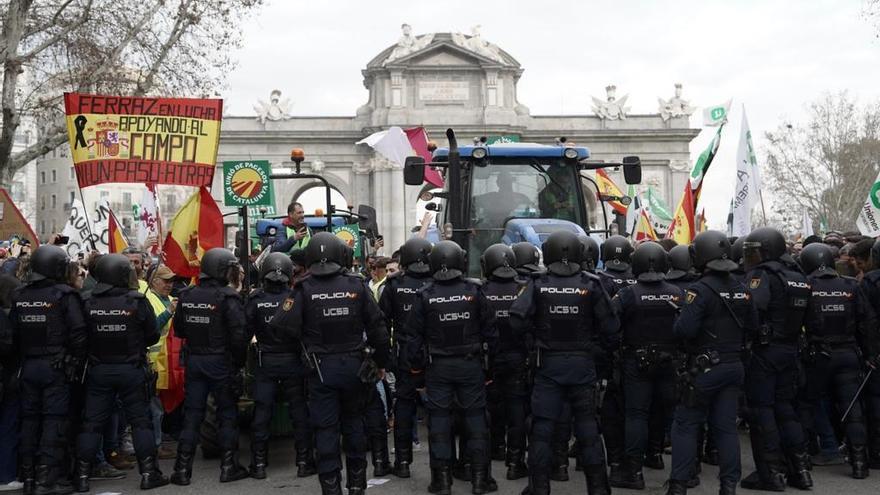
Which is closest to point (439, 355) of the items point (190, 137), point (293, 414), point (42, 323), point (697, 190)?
point (293, 414)

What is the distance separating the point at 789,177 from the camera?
45.8m

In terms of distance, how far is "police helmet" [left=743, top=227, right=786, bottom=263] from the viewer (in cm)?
878

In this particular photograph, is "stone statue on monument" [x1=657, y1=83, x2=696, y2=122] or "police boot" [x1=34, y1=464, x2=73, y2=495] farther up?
"stone statue on monument" [x1=657, y1=83, x2=696, y2=122]

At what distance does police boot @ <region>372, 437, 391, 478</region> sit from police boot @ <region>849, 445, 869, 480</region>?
13.7ft

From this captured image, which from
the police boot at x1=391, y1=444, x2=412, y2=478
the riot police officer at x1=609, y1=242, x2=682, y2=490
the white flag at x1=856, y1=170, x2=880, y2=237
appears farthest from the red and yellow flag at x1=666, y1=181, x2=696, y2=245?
the police boot at x1=391, y1=444, x2=412, y2=478

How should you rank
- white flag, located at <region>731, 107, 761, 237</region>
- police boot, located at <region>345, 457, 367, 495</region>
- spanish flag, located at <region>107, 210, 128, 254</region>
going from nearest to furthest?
police boot, located at <region>345, 457, 367, 495</region> → spanish flag, located at <region>107, 210, 128, 254</region> → white flag, located at <region>731, 107, 761, 237</region>

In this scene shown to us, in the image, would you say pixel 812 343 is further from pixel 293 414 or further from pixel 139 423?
pixel 139 423

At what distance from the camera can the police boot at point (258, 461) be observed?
9.25 meters

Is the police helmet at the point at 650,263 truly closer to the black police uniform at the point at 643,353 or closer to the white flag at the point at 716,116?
the black police uniform at the point at 643,353

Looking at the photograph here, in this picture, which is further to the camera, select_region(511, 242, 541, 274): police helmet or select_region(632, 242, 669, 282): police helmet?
select_region(511, 242, 541, 274): police helmet

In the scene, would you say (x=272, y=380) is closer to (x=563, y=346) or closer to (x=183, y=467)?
(x=183, y=467)

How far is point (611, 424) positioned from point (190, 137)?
18.1ft

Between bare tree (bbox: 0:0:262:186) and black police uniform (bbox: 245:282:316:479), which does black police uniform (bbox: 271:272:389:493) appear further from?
bare tree (bbox: 0:0:262:186)

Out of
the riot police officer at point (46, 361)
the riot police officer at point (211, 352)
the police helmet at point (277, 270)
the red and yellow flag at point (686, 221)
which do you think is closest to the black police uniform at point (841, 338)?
the police helmet at point (277, 270)
